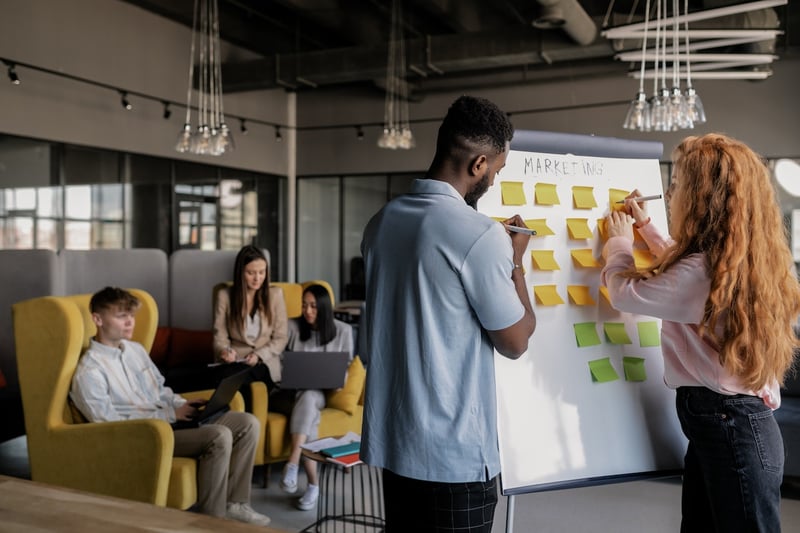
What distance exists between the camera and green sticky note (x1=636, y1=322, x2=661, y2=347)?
7.13 ft

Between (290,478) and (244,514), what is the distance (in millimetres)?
541

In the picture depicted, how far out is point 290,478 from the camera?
12.5 ft

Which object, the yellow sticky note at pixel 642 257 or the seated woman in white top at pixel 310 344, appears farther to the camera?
the seated woman in white top at pixel 310 344

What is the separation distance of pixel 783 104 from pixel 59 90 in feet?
26.2

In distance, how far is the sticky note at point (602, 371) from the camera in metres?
2.11

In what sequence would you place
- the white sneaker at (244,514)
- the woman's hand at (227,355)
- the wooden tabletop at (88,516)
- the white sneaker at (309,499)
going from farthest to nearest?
1. the woman's hand at (227,355)
2. the white sneaker at (309,499)
3. the white sneaker at (244,514)
4. the wooden tabletop at (88,516)

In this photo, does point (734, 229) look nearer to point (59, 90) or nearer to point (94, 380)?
point (94, 380)

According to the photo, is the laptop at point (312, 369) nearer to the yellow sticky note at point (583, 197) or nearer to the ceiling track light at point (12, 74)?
the yellow sticky note at point (583, 197)

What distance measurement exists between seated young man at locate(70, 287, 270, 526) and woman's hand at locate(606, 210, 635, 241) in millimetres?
1992

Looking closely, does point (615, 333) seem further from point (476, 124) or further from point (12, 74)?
point (12, 74)

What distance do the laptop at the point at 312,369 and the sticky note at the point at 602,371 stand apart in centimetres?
209

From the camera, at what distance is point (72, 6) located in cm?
727

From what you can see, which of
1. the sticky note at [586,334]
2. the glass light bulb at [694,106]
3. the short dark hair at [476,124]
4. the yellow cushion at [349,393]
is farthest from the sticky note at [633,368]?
the glass light bulb at [694,106]

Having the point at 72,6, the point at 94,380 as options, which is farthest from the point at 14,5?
the point at 94,380
